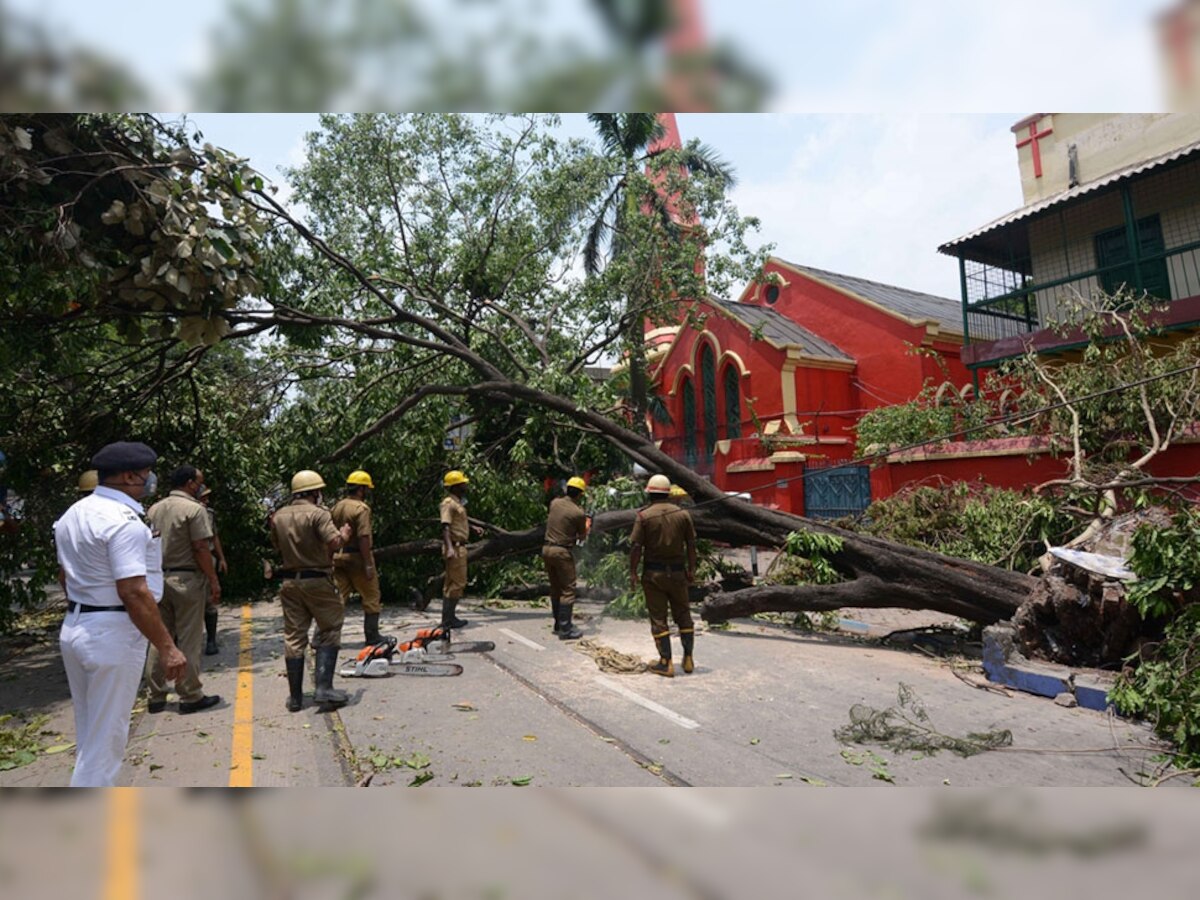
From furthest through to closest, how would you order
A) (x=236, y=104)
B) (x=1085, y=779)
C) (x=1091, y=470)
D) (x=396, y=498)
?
1. (x=396, y=498)
2. (x=1091, y=470)
3. (x=1085, y=779)
4. (x=236, y=104)

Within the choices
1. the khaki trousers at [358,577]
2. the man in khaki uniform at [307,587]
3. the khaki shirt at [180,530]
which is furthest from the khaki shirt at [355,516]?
the khaki shirt at [180,530]

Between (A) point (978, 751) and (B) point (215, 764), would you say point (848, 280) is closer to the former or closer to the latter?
(A) point (978, 751)

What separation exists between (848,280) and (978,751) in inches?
466

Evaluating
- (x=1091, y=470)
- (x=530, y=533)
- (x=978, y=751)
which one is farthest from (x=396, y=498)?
(x=1091, y=470)

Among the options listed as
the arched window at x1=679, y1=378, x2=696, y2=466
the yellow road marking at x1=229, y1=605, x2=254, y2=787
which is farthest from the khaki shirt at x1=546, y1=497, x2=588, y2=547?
the arched window at x1=679, y1=378, x2=696, y2=466

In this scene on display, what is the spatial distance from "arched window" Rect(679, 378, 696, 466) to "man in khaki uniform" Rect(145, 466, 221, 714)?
492 inches

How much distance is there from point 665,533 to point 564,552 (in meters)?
1.84

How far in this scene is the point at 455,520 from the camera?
7.68 metres

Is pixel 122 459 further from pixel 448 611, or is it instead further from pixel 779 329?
pixel 779 329

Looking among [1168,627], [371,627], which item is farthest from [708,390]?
[1168,627]

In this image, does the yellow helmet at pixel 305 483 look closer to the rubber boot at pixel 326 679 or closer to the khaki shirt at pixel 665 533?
the rubber boot at pixel 326 679

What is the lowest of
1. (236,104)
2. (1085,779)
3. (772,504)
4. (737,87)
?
(1085,779)

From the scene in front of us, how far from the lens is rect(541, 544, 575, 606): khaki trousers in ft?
25.6

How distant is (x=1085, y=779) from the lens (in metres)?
4.12
